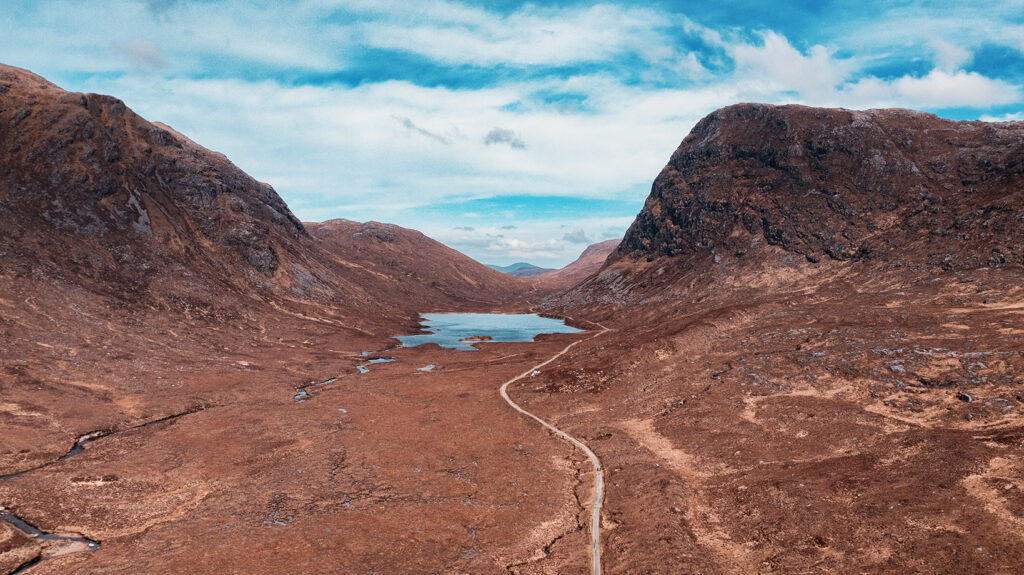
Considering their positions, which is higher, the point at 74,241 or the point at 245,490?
the point at 74,241

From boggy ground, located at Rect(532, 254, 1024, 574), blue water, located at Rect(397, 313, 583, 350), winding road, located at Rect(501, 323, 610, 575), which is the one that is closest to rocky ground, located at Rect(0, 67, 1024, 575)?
boggy ground, located at Rect(532, 254, 1024, 574)

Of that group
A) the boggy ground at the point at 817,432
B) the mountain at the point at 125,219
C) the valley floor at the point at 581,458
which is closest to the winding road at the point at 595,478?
the valley floor at the point at 581,458

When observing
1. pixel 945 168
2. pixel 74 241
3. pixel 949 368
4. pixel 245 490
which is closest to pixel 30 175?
pixel 74 241

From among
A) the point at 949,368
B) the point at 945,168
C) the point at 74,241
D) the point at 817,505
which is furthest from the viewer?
the point at 945,168

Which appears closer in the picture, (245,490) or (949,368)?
(245,490)

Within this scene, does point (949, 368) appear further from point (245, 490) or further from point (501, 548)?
point (245, 490)

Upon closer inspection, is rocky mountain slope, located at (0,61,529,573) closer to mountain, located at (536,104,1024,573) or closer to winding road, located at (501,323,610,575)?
winding road, located at (501,323,610,575)

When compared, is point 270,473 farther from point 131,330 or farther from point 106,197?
point 106,197

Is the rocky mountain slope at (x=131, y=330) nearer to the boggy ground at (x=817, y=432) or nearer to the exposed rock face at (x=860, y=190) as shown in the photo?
the boggy ground at (x=817, y=432)
